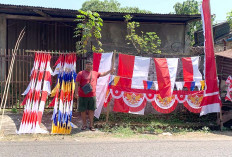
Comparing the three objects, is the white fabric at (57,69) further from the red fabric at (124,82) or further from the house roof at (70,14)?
the house roof at (70,14)

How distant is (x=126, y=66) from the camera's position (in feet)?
24.2

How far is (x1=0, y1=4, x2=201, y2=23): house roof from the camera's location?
930cm

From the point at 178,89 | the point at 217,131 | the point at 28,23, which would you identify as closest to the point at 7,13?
the point at 28,23

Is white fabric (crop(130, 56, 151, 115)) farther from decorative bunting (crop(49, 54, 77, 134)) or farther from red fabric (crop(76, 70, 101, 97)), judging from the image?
decorative bunting (crop(49, 54, 77, 134))

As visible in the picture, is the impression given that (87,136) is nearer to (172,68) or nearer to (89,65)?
(89,65)

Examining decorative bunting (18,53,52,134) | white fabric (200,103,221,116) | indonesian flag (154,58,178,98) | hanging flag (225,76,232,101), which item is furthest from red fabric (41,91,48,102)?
hanging flag (225,76,232,101)

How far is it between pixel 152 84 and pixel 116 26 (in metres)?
4.71

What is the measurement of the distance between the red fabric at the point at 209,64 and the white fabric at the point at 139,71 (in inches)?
68.3

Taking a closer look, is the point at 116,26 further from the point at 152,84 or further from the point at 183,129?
the point at 183,129

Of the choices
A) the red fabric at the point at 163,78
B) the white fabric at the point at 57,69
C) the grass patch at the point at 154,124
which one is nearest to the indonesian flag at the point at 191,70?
the red fabric at the point at 163,78

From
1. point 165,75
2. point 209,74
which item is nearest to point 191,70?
point 209,74

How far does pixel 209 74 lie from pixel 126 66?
7.95ft

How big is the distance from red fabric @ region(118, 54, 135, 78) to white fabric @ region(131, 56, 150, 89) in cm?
11

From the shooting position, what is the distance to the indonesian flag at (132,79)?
7.39 m
